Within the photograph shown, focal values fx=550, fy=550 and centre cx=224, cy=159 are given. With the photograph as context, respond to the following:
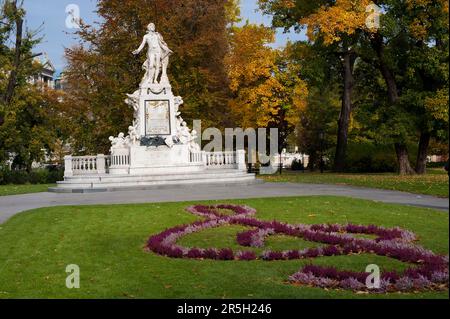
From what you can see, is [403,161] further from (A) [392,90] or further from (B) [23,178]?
(B) [23,178]

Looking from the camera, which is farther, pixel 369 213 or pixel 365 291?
pixel 369 213

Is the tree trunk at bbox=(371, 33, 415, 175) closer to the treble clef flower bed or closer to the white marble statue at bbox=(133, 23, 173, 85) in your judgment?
the white marble statue at bbox=(133, 23, 173, 85)

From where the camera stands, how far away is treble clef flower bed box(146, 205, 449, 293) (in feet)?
24.3

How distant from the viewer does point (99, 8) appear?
135 feet

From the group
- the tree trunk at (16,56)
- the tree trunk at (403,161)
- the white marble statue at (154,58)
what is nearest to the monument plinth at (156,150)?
the white marble statue at (154,58)

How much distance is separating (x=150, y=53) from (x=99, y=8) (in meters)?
12.9

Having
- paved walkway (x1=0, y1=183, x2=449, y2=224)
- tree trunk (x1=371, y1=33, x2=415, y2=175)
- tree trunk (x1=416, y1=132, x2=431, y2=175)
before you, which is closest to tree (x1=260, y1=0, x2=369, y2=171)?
tree trunk (x1=371, y1=33, x2=415, y2=175)

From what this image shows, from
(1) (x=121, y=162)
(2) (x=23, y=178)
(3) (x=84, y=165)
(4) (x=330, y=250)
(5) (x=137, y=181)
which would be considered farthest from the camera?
(2) (x=23, y=178)

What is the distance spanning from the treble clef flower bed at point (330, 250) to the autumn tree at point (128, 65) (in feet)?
81.9

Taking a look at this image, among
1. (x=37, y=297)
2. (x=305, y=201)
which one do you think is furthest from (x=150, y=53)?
(x=37, y=297)

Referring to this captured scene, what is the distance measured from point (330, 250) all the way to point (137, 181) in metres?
16.9

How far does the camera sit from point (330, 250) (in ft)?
31.2

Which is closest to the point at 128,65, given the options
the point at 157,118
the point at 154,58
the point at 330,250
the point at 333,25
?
the point at 154,58

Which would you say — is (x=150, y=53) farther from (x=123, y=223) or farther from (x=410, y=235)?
(x=410, y=235)
